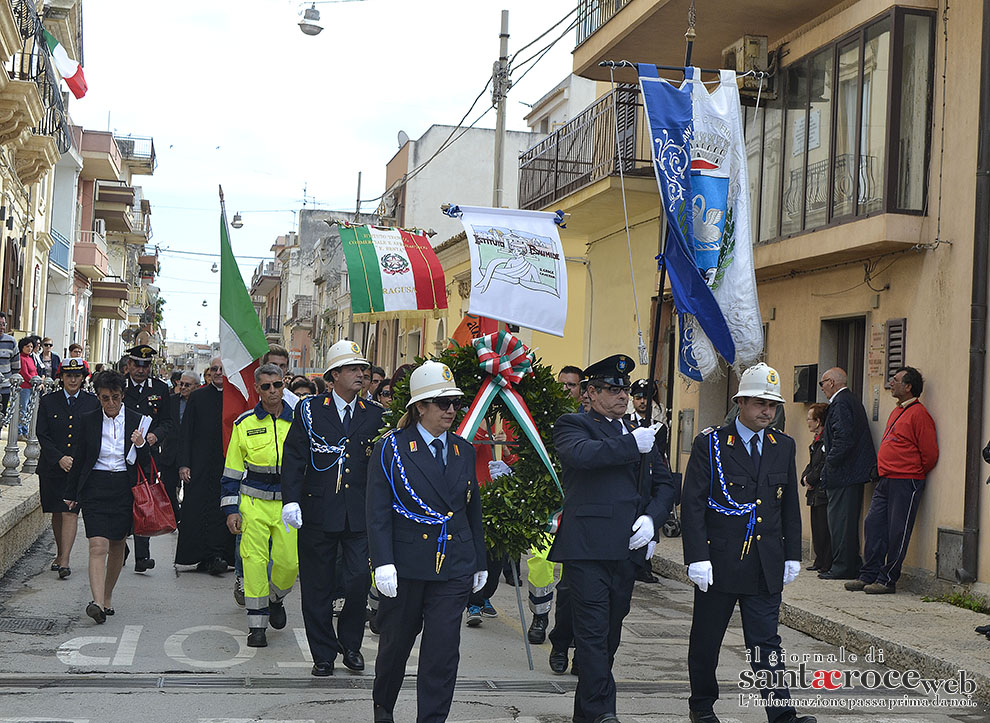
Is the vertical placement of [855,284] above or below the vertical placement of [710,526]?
above

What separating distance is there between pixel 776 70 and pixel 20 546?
403 inches

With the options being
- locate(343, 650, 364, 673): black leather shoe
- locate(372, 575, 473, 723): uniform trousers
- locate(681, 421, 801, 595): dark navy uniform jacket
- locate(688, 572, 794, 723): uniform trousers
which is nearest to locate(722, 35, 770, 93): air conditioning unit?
locate(681, 421, 801, 595): dark navy uniform jacket

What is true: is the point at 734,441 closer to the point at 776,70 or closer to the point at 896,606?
the point at 896,606

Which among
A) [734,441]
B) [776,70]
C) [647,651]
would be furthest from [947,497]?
[776,70]

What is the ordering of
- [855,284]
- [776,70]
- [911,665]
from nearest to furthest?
[911,665], [855,284], [776,70]

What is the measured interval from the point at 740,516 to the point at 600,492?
78cm

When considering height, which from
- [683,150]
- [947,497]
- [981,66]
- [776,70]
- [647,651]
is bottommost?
[647,651]

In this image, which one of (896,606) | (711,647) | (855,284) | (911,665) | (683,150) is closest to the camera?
(711,647)

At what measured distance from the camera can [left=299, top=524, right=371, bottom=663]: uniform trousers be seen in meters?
7.65

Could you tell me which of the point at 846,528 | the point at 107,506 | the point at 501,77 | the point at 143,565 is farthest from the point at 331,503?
the point at 501,77

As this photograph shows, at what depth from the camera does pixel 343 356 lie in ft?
26.6

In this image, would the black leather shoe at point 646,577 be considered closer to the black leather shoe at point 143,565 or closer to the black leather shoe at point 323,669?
the black leather shoe at point 143,565

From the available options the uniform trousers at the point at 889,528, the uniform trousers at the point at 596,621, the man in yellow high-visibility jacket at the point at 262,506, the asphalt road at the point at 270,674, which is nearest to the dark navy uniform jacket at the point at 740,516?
the uniform trousers at the point at 596,621

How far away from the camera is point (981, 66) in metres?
11.0
